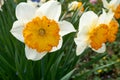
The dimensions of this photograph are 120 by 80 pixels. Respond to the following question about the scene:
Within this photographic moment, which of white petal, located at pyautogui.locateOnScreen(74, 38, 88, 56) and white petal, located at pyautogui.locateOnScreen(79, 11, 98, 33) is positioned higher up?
white petal, located at pyautogui.locateOnScreen(79, 11, 98, 33)

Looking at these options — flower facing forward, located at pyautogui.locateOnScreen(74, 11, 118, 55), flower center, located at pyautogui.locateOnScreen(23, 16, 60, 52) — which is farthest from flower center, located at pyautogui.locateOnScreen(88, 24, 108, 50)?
flower center, located at pyautogui.locateOnScreen(23, 16, 60, 52)

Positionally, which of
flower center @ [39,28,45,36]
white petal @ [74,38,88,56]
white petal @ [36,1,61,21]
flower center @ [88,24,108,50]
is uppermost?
white petal @ [36,1,61,21]

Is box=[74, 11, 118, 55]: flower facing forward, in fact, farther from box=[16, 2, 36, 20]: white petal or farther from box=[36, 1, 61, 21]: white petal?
box=[16, 2, 36, 20]: white petal

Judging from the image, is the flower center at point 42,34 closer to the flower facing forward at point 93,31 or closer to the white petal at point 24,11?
the white petal at point 24,11

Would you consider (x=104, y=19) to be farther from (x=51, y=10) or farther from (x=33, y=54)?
(x=33, y=54)

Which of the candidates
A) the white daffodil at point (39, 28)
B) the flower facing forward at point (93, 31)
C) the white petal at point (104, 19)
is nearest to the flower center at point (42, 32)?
the white daffodil at point (39, 28)

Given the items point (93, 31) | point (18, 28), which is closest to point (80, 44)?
point (93, 31)

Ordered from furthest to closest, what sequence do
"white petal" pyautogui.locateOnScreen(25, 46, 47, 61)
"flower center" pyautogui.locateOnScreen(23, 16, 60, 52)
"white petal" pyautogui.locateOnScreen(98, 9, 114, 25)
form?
"white petal" pyautogui.locateOnScreen(98, 9, 114, 25)
"white petal" pyautogui.locateOnScreen(25, 46, 47, 61)
"flower center" pyautogui.locateOnScreen(23, 16, 60, 52)
